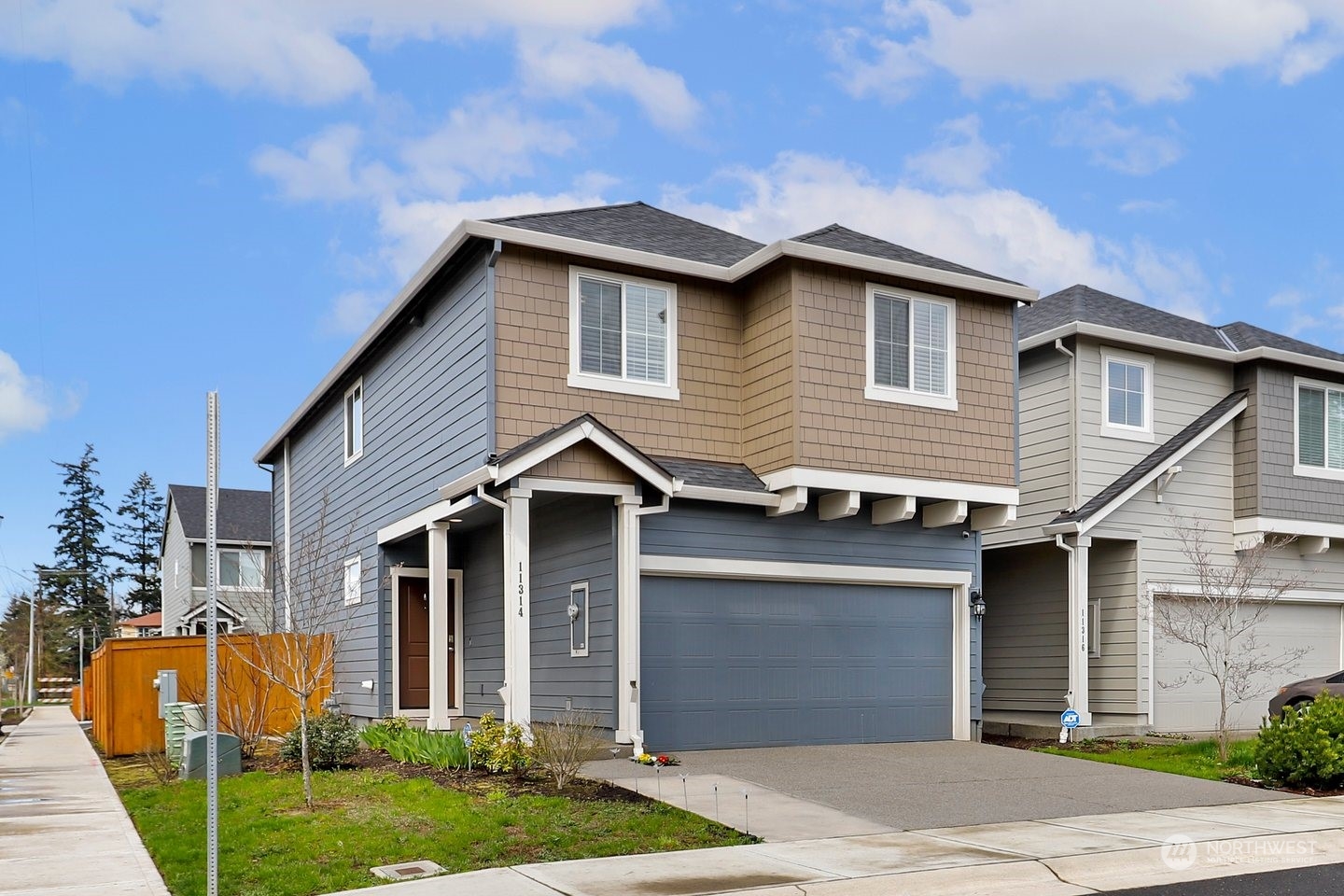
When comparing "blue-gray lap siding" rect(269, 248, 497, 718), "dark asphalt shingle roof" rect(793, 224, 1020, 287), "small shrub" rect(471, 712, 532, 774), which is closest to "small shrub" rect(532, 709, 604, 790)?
"small shrub" rect(471, 712, 532, 774)

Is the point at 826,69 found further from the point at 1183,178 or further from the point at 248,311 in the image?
the point at 248,311

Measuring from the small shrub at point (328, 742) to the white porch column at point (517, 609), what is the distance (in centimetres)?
210

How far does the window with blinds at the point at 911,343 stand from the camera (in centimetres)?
1605

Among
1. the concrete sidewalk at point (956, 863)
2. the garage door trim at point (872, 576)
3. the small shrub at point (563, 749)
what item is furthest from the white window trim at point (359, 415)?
the concrete sidewalk at point (956, 863)

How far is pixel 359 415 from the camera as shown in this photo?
20875 millimetres

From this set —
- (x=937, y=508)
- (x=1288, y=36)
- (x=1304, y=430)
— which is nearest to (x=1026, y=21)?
(x=1288, y=36)

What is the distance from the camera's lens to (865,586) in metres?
16.5

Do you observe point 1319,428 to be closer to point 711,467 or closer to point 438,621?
point 711,467

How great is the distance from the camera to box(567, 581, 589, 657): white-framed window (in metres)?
15.0

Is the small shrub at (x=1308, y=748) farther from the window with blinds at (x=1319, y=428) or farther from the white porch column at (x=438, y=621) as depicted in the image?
the white porch column at (x=438, y=621)

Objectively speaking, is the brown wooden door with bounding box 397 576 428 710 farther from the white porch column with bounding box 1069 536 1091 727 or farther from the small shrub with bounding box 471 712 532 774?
the white porch column with bounding box 1069 536 1091 727

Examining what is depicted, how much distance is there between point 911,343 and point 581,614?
18.2 feet

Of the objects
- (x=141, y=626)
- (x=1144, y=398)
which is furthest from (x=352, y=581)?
(x=141, y=626)

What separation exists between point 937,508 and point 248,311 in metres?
18.5
